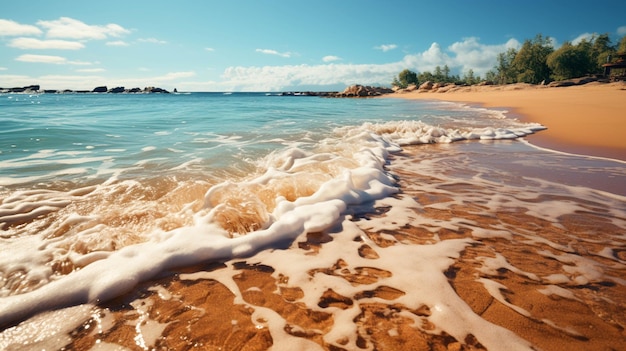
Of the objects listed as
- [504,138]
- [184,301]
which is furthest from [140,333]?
[504,138]

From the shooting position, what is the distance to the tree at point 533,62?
193ft

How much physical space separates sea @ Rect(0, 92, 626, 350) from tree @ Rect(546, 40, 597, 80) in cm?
6703

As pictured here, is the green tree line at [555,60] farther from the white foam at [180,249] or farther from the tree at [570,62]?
the white foam at [180,249]

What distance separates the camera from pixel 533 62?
194 feet

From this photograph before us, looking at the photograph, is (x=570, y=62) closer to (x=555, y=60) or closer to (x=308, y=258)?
(x=555, y=60)

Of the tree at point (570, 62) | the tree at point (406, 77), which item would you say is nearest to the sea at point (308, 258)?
the tree at point (570, 62)

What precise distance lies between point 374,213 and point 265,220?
1.24m

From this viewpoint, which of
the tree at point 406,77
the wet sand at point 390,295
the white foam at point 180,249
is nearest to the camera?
the wet sand at point 390,295

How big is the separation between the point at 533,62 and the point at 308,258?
77809 millimetres

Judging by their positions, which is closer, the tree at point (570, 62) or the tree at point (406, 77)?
the tree at point (570, 62)

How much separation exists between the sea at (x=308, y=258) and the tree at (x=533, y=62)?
7271 cm

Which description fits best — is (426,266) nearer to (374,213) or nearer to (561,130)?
(374,213)

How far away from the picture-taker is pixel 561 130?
9195mm

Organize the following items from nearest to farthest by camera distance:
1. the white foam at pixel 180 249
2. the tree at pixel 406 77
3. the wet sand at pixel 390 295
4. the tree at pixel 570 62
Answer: the wet sand at pixel 390 295, the white foam at pixel 180 249, the tree at pixel 570 62, the tree at pixel 406 77
